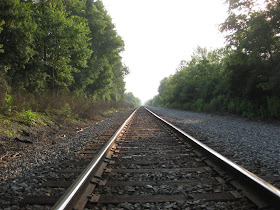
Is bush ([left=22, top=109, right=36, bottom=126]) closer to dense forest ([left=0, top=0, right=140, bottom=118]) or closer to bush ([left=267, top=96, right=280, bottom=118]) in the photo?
dense forest ([left=0, top=0, right=140, bottom=118])

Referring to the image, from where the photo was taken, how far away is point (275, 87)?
11.4 metres

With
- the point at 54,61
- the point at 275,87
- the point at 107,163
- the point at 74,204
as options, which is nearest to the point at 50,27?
the point at 54,61

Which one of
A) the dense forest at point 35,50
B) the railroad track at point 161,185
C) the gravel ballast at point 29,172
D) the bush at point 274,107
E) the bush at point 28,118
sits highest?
the dense forest at point 35,50

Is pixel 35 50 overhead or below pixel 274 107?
overhead

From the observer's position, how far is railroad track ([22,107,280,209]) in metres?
2.07

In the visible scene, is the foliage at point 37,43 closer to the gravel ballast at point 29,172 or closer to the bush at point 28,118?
the bush at point 28,118

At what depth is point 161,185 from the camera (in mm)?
2586

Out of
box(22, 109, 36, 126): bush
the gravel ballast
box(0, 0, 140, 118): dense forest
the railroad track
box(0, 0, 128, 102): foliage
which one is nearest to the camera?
the railroad track

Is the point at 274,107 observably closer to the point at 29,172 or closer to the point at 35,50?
the point at 29,172

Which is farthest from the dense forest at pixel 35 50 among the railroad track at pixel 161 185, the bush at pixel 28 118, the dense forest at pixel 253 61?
the dense forest at pixel 253 61

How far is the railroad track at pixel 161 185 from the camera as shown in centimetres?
207

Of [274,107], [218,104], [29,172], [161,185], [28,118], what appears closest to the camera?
[161,185]

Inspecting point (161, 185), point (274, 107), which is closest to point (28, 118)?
point (161, 185)

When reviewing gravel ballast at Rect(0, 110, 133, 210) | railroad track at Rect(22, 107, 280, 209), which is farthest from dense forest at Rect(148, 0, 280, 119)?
gravel ballast at Rect(0, 110, 133, 210)
